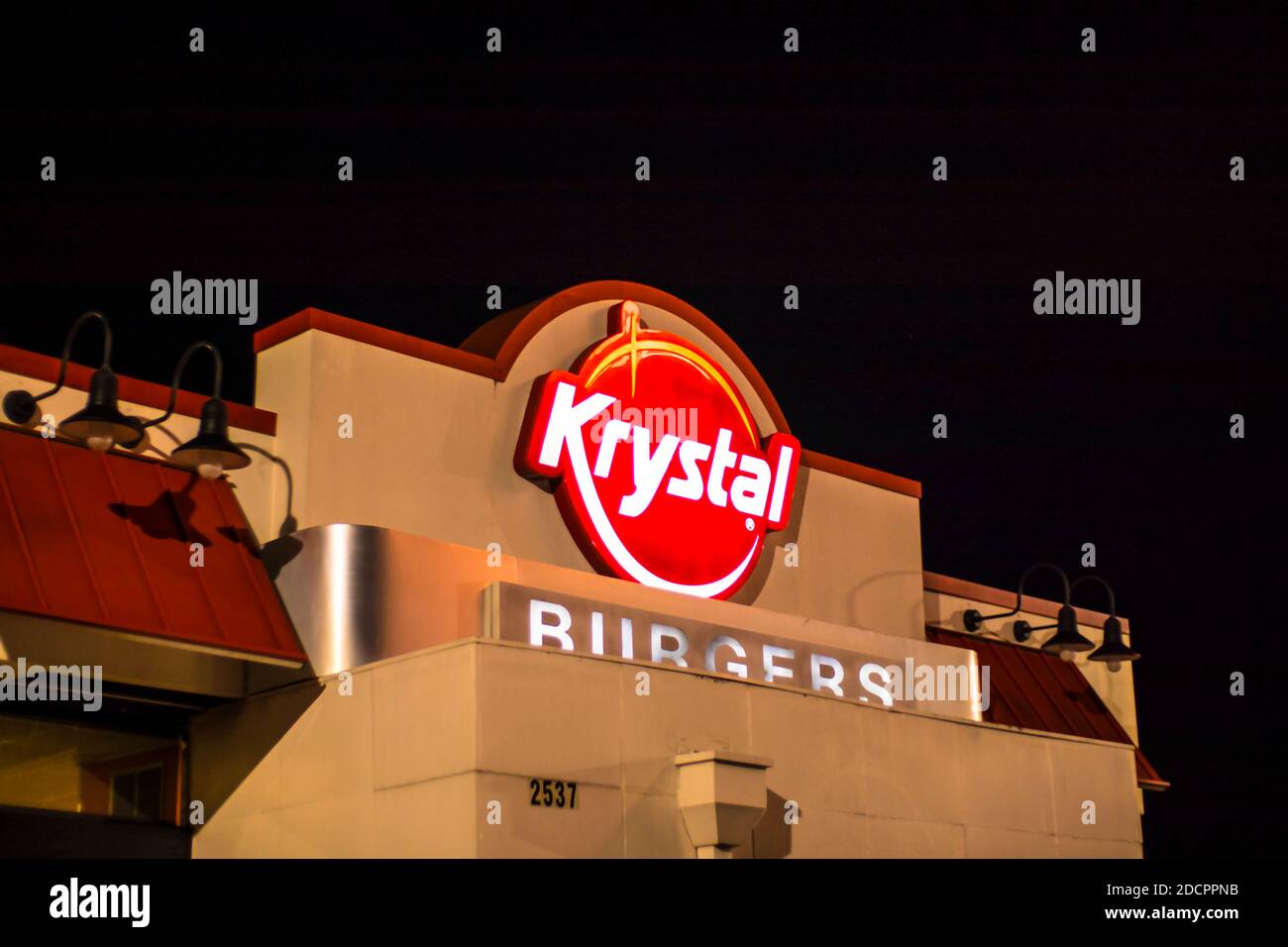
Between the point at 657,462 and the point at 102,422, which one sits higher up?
the point at 657,462

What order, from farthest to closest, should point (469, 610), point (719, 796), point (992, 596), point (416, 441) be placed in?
point (992, 596) → point (416, 441) → point (469, 610) → point (719, 796)

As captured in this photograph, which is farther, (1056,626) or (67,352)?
(1056,626)

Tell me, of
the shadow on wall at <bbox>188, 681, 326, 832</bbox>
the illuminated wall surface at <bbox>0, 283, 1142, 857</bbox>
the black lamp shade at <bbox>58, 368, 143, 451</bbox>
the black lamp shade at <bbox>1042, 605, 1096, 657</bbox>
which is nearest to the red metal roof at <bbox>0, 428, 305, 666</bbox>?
the illuminated wall surface at <bbox>0, 283, 1142, 857</bbox>

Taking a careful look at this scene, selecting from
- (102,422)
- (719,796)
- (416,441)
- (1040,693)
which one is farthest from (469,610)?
(1040,693)

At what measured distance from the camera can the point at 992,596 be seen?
2253cm

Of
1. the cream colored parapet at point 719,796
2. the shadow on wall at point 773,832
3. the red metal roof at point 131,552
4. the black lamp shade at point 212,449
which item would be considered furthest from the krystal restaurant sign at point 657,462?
the black lamp shade at point 212,449

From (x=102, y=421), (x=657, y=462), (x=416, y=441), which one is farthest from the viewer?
(x=657, y=462)

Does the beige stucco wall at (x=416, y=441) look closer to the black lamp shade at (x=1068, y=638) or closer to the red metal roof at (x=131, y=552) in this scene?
the red metal roof at (x=131, y=552)

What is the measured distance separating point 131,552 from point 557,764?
3.92m

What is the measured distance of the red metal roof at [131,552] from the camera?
12.5 metres

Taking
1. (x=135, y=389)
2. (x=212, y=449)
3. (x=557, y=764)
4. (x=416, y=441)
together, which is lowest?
(x=557, y=764)

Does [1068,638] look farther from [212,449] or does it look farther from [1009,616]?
[212,449]

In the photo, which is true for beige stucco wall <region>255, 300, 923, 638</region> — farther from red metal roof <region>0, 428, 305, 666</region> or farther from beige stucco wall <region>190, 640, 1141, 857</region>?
beige stucco wall <region>190, 640, 1141, 857</region>

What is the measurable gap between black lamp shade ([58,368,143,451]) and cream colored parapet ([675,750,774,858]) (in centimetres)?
539
